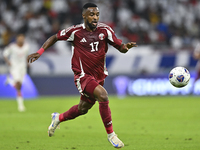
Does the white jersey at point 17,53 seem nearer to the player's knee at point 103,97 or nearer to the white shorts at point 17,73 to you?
the white shorts at point 17,73

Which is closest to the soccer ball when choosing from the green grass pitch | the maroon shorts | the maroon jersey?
the green grass pitch

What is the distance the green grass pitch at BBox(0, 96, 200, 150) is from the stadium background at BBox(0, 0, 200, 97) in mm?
5178

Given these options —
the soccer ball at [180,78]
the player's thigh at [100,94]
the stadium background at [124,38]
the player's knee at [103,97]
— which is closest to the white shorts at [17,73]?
the stadium background at [124,38]

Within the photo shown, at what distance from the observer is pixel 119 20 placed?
71.9 feet

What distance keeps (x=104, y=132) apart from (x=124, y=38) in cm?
1243

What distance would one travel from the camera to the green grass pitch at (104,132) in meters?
6.64

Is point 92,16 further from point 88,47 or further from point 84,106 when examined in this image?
point 84,106

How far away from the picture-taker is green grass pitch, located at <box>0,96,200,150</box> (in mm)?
6641

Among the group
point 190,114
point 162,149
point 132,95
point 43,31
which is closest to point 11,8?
point 43,31

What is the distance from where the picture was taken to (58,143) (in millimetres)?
6902

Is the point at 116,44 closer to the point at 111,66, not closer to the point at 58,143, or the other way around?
the point at 58,143

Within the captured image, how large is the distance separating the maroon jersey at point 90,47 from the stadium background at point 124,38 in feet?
38.3

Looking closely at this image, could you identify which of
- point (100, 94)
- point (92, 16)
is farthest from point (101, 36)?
point (100, 94)

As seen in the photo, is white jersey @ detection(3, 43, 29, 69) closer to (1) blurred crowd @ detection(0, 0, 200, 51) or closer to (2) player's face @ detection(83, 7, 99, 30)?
(1) blurred crowd @ detection(0, 0, 200, 51)
